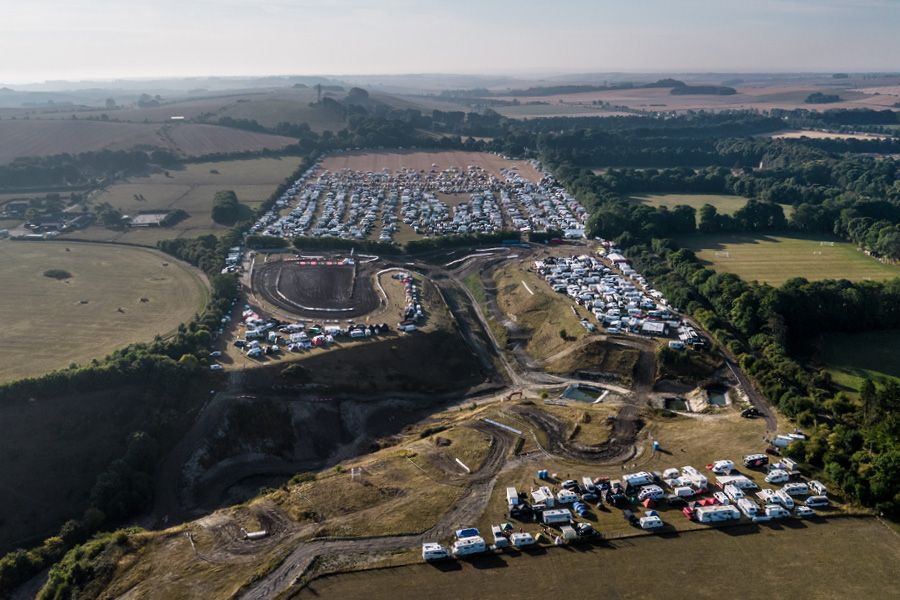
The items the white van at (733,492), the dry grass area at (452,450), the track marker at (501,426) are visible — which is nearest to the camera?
the white van at (733,492)

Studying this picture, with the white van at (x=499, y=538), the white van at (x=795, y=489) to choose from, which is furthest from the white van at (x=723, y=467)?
the white van at (x=499, y=538)

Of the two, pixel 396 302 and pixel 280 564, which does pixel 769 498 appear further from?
pixel 396 302

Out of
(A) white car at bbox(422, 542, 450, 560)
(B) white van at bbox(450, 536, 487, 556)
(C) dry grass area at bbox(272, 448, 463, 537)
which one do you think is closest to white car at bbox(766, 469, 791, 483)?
(B) white van at bbox(450, 536, 487, 556)

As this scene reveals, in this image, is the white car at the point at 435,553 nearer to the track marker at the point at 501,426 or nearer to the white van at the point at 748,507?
the track marker at the point at 501,426

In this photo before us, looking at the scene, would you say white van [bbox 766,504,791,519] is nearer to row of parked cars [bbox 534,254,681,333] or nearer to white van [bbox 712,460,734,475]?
white van [bbox 712,460,734,475]

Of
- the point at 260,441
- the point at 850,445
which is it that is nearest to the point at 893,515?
the point at 850,445

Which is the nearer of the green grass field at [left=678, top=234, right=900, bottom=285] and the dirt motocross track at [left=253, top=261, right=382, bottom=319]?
the dirt motocross track at [left=253, top=261, right=382, bottom=319]

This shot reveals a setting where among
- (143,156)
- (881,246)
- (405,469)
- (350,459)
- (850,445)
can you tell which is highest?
(143,156)
